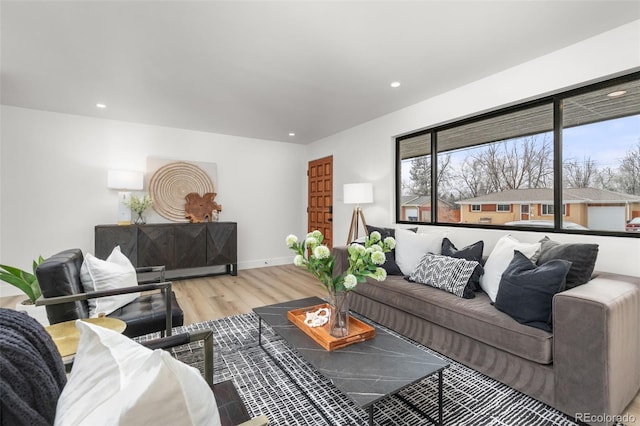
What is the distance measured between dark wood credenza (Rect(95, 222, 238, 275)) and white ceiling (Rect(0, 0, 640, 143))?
1673mm

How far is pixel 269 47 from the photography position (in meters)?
2.31

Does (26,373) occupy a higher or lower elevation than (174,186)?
lower

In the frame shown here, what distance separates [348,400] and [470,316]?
1.01 metres

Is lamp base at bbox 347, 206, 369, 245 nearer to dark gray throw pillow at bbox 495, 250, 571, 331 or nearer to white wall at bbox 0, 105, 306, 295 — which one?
white wall at bbox 0, 105, 306, 295

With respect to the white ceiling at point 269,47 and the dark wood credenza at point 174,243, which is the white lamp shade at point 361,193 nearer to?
the white ceiling at point 269,47

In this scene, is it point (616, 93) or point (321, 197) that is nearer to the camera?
point (616, 93)

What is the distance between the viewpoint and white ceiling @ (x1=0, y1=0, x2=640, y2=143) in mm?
1889

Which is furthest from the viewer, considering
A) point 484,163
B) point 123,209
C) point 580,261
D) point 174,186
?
point 174,186

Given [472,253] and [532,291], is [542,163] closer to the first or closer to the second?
[472,253]

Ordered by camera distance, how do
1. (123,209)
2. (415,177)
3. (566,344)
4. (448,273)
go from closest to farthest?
(566,344)
(448,273)
(415,177)
(123,209)

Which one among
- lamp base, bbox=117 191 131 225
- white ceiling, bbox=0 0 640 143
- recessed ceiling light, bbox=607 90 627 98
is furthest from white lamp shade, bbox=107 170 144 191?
recessed ceiling light, bbox=607 90 627 98

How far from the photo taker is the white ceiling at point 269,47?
1.89 m

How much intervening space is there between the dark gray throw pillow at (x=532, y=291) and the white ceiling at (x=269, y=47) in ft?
5.60

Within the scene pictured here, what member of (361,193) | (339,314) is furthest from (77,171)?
(339,314)
